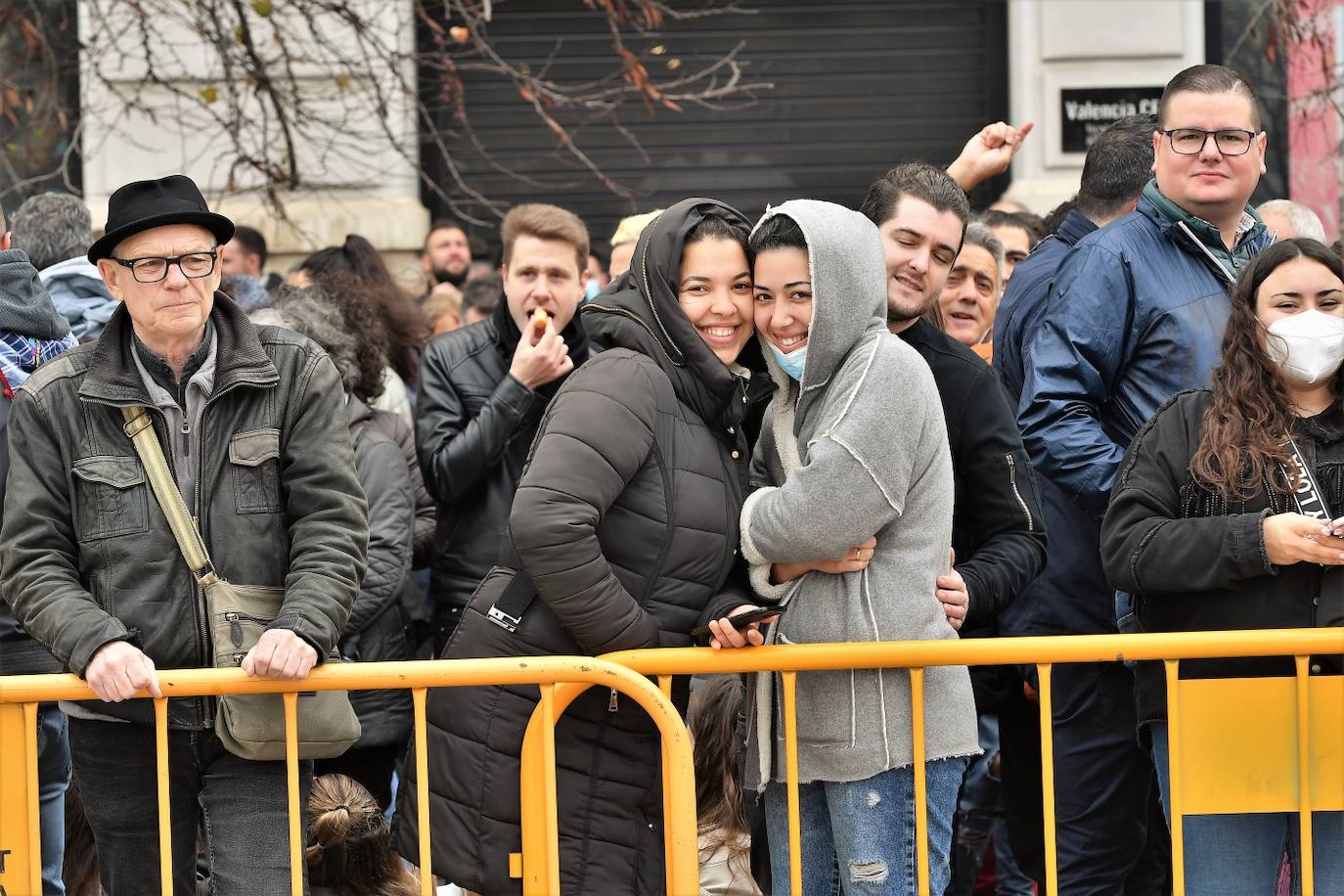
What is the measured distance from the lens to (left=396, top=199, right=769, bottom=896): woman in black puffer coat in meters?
3.42

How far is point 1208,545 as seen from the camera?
3594 mm

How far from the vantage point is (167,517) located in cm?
350

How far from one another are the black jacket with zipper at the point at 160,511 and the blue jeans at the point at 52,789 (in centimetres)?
102

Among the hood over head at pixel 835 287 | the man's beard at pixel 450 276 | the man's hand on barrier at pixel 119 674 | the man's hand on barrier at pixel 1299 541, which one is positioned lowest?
the man's hand on barrier at pixel 119 674

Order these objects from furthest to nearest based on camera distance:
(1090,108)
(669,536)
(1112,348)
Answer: (1090,108) → (1112,348) → (669,536)

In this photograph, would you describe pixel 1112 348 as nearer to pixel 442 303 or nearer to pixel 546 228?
pixel 546 228

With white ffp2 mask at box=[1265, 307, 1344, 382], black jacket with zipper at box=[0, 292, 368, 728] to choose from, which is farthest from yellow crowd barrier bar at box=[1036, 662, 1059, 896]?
black jacket with zipper at box=[0, 292, 368, 728]

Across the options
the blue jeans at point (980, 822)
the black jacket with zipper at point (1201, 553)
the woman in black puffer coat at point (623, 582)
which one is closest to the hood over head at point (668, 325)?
the woman in black puffer coat at point (623, 582)

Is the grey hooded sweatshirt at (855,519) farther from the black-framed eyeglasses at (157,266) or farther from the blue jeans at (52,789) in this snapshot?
the blue jeans at (52,789)

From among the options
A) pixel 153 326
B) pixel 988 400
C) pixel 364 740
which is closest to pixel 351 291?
pixel 364 740

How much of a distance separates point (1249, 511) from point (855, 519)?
0.95 metres

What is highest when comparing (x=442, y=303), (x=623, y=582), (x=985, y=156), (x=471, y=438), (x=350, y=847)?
(x=985, y=156)

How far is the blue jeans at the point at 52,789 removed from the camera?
14.5 feet

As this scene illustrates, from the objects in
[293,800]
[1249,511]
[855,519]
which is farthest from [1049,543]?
[293,800]
